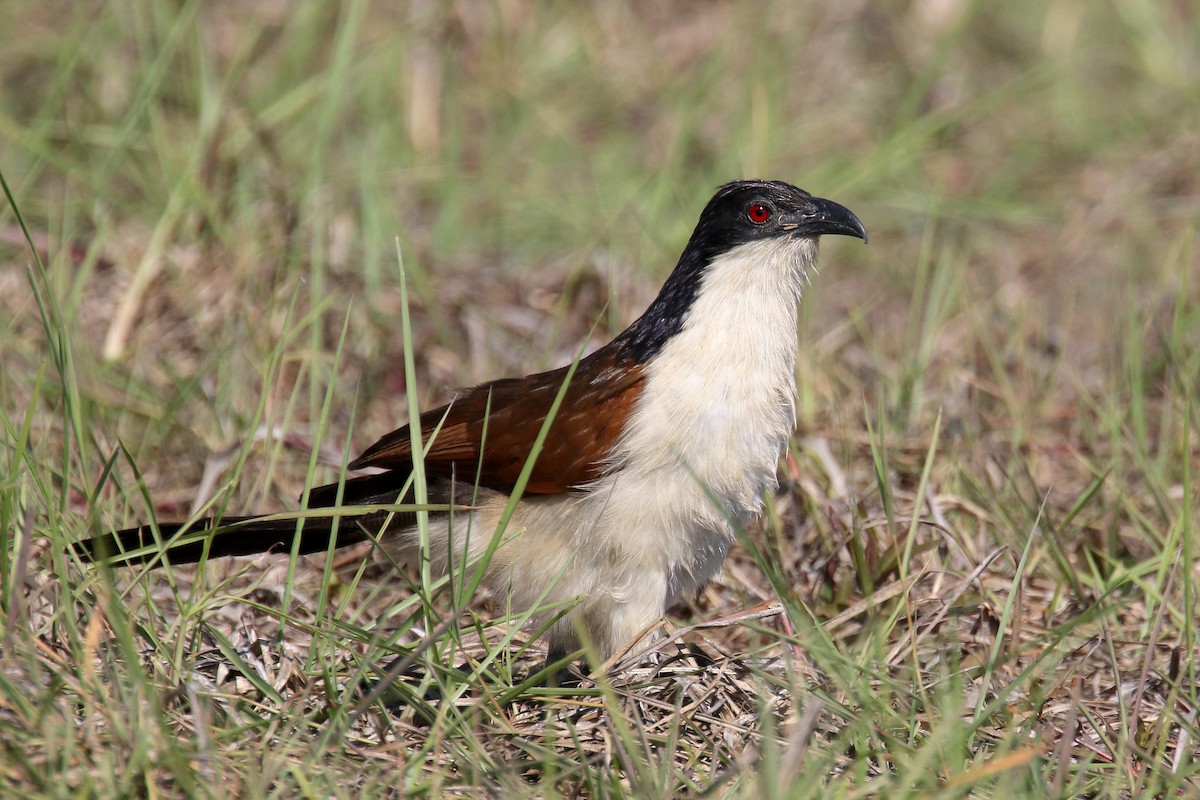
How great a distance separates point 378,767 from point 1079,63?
499cm

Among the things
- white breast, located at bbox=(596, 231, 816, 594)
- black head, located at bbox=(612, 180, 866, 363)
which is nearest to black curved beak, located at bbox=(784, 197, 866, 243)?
black head, located at bbox=(612, 180, 866, 363)

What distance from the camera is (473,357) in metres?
3.75

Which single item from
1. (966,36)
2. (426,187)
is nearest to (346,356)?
(426,187)

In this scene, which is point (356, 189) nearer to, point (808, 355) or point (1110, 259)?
point (808, 355)

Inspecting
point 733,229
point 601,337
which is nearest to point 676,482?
point 733,229

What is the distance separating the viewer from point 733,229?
8.48 ft

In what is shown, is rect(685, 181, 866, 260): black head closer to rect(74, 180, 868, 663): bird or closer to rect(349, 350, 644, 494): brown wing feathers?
rect(74, 180, 868, 663): bird

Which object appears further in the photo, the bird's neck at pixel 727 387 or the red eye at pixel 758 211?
the red eye at pixel 758 211

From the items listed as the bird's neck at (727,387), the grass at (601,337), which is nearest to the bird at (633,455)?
the bird's neck at (727,387)

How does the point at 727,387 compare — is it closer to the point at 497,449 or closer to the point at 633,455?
the point at 633,455

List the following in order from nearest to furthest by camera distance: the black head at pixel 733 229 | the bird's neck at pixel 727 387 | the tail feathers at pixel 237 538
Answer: the tail feathers at pixel 237 538 → the bird's neck at pixel 727 387 → the black head at pixel 733 229

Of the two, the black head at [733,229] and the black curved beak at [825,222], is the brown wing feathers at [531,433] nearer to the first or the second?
the black head at [733,229]

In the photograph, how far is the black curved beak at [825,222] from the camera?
2.60m

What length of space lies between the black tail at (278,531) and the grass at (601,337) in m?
0.08
